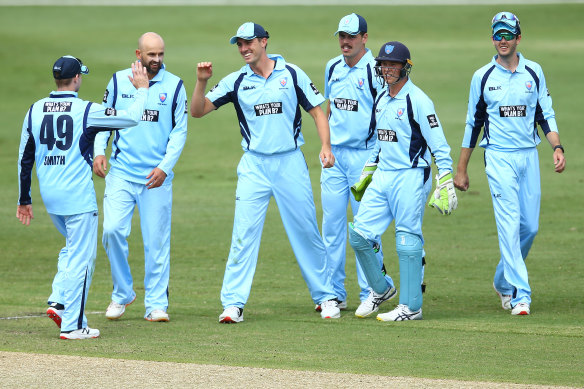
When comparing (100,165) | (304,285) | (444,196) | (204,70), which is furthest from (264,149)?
(304,285)

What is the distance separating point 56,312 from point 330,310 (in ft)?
7.77

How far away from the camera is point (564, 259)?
12055mm

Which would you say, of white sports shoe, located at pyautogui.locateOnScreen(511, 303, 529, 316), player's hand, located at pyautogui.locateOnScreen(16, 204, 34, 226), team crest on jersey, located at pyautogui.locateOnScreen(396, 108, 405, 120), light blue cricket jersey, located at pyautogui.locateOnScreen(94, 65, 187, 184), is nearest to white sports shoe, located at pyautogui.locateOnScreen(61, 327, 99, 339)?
player's hand, located at pyautogui.locateOnScreen(16, 204, 34, 226)

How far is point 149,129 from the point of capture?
928 cm

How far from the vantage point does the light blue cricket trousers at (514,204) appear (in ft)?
30.6

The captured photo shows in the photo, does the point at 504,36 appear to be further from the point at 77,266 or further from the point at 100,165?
the point at 77,266

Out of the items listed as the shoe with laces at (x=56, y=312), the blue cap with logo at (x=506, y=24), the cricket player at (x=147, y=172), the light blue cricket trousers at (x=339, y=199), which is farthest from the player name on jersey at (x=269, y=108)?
the shoe with laces at (x=56, y=312)

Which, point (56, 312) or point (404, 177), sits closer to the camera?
point (56, 312)

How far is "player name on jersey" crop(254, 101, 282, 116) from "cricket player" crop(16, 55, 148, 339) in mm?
1237

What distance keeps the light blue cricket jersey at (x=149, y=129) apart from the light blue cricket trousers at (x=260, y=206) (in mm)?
674

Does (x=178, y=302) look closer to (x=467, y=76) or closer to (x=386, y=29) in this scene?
(x=467, y=76)

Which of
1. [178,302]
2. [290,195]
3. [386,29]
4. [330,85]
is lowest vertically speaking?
[178,302]

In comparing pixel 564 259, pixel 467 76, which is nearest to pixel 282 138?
pixel 564 259

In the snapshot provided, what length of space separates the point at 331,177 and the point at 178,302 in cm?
189
